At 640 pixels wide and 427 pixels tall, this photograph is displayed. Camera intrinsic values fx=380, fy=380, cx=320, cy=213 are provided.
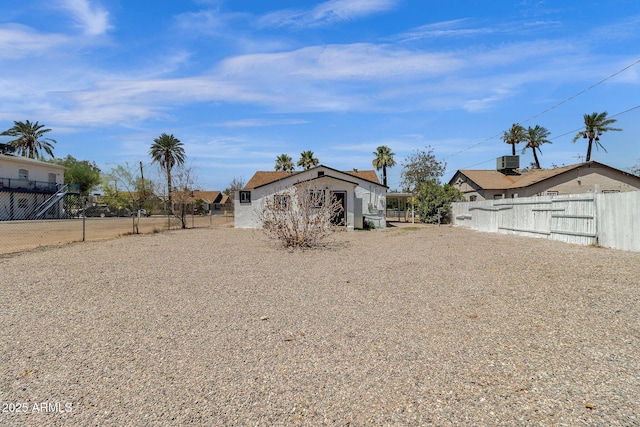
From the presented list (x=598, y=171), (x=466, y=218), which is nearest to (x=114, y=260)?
(x=466, y=218)

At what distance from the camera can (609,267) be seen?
7711 mm

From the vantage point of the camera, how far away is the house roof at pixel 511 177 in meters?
29.0

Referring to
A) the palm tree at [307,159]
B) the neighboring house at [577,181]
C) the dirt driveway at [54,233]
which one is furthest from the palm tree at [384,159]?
the dirt driveway at [54,233]

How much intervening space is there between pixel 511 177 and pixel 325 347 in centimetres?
3564

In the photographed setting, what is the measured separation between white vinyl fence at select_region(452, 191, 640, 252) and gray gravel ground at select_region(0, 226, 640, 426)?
3.10 meters

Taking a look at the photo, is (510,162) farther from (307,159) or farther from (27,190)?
(27,190)

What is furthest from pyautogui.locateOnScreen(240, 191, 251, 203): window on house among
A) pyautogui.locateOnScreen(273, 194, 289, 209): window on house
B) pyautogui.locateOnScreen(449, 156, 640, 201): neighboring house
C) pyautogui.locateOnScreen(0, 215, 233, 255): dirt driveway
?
pyautogui.locateOnScreen(449, 156, 640, 201): neighboring house

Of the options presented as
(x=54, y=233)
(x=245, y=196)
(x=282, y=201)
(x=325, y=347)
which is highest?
(x=245, y=196)

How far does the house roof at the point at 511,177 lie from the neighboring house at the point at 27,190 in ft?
137

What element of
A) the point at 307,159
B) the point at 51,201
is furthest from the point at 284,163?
the point at 51,201

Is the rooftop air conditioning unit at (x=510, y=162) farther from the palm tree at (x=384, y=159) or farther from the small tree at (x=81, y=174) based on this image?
the small tree at (x=81, y=174)

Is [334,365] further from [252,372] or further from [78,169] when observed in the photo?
[78,169]

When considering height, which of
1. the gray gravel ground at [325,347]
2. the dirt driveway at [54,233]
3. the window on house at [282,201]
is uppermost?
the window on house at [282,201]

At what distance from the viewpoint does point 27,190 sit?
3869 cm
